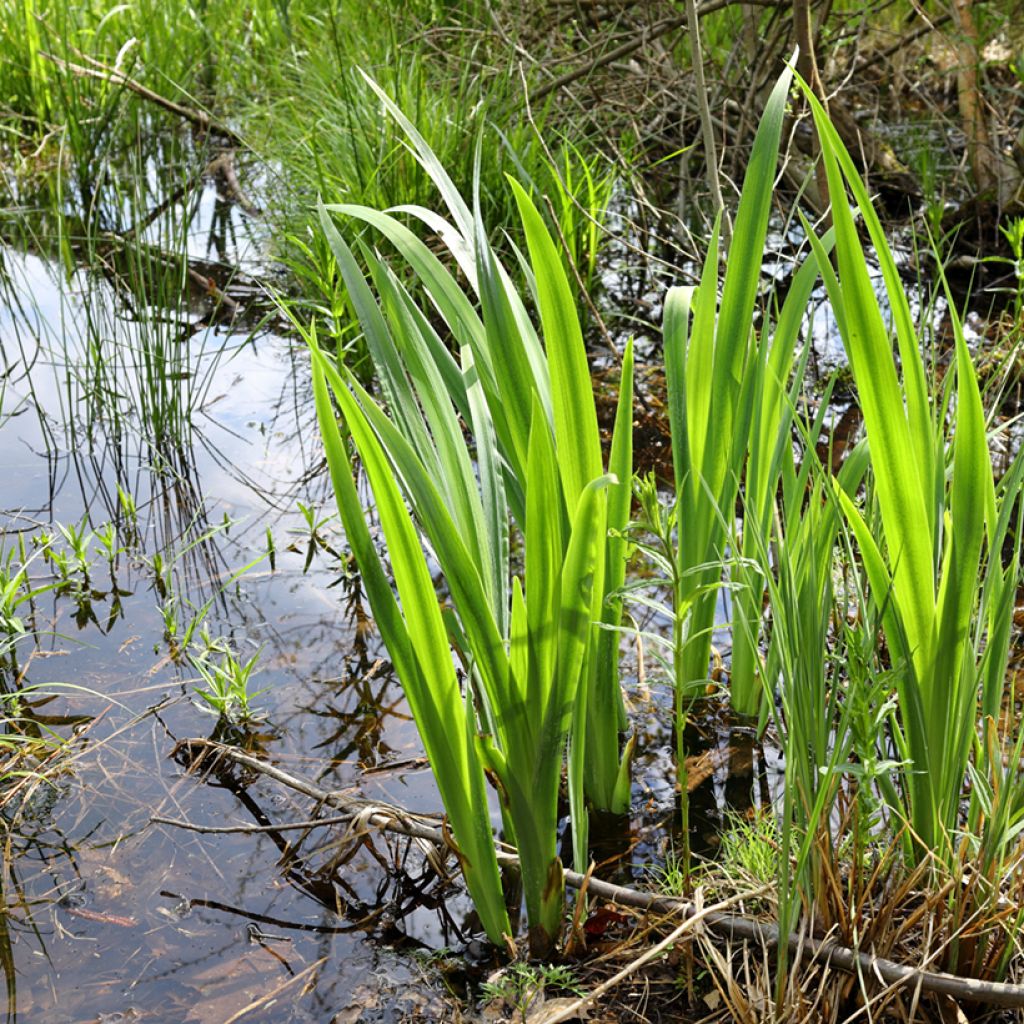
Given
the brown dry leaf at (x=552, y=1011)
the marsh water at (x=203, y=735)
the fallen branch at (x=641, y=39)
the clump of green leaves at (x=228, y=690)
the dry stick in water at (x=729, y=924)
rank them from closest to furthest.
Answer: the dry stick in water at (x=729, y=924), the brown dry leaf at (x=552, y=1011), the marsh water at (x=203, y=735), the clump of green leaves at (x=228, y=690), the fallen branch at (x=641, y=39)

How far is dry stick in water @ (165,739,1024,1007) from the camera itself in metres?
1.11

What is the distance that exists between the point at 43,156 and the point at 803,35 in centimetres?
338

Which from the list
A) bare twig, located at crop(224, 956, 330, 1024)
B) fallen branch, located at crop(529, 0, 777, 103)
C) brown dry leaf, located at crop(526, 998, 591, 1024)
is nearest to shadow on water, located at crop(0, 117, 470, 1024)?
bare twig, located at crop(224, 956, 330, 1024)

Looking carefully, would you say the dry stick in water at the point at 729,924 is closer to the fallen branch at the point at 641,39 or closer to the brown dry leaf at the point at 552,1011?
the brown dry leaf at the point at 552,1011

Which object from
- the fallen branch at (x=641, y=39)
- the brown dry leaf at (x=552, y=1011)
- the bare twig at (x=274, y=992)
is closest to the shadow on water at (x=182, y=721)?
the bare twig at (x=274, y=992)

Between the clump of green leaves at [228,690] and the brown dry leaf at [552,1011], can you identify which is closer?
the brown dry leaf at [552,1011]

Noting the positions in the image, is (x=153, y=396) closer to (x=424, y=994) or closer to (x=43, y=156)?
(x=424, y=994)

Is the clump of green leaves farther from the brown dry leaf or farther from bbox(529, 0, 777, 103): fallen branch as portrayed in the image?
bbox(529, 0, 777, 103): fallen branch

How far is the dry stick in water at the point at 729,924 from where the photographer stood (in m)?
1.11

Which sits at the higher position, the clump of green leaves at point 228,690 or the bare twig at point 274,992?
the clump of green leaves at point 228,690

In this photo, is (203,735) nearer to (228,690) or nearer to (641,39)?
(228,690)

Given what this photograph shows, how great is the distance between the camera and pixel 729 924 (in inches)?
49.1

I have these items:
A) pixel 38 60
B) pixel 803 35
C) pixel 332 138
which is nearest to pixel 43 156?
pixel 38 60

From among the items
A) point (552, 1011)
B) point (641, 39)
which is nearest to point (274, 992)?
point (552, 1011)
